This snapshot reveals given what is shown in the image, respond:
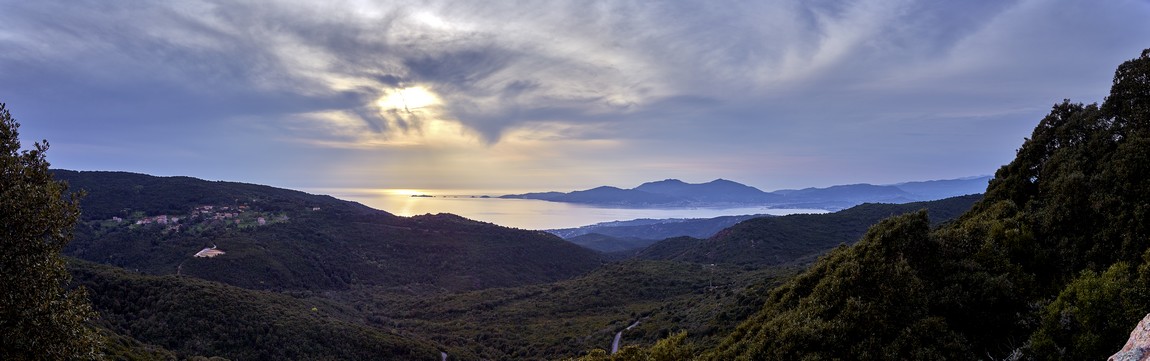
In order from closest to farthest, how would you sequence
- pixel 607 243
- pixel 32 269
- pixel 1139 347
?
pixel 1139 347 → pixel 32 269 → pixel 607 243

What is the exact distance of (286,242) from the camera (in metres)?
79.1

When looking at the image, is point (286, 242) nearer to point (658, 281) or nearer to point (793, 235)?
point (658, 281)

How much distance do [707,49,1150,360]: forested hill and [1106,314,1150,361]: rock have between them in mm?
2758

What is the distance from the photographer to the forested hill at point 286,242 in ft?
220

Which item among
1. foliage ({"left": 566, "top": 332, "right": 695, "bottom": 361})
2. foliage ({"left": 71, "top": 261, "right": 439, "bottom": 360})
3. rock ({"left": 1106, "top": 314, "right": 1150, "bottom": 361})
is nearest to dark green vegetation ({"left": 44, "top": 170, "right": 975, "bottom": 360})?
foliage ({"left": 71, "top": 261, "right": 439, "bottom": 360})

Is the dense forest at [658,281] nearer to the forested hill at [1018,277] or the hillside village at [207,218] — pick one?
the forested hill at [1018,277]

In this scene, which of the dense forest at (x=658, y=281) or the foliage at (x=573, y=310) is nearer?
the dense forest at (x=658, y=281)

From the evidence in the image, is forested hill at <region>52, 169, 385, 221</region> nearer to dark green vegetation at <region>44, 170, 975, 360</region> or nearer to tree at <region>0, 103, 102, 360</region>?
dark green vegetation at <region>44, 170, 975, 360</region>

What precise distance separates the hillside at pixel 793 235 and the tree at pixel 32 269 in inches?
2739

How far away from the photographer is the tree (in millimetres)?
7859

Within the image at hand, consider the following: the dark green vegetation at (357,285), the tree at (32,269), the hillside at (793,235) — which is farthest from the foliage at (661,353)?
the hillside at (793,235)

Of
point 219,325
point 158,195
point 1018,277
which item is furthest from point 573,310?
point 158,195

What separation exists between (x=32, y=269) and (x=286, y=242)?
82.8 metres

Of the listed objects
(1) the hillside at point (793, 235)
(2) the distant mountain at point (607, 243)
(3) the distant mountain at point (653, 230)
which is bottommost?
(2) the distant mountain at point (607, 243)
